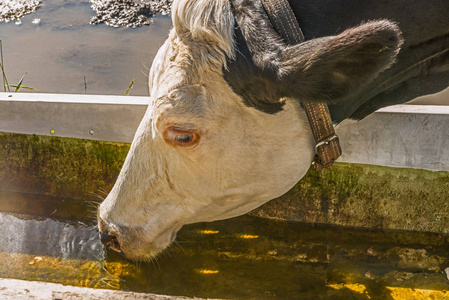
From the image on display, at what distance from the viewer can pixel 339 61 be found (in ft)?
5.46

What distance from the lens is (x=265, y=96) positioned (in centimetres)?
191

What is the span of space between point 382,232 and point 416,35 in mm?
1855

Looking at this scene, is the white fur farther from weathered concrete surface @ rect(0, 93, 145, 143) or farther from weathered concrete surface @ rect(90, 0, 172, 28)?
weathered concrete surface @ rect(90, 0, 172, 28)

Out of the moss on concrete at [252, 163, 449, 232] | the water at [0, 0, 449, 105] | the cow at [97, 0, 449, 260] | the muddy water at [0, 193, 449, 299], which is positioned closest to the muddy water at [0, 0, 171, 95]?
the water at [0, 0, 449, 105]

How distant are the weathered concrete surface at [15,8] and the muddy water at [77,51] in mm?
108

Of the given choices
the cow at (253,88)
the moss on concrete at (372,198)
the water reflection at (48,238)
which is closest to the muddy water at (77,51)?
the water reflection at (48,238)

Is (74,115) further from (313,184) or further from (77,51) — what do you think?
(77,51)

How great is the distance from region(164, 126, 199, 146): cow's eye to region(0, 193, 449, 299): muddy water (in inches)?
56.2

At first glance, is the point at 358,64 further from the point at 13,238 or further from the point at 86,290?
the point at 13,238

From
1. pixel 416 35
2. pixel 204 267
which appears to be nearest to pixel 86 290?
pixel 204 267

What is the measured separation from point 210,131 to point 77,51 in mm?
4319

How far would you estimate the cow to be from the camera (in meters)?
1.72

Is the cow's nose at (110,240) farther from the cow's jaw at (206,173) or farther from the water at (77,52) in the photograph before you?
the water at (77,52)

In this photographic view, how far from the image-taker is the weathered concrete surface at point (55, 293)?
97.5 inches
